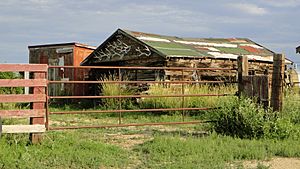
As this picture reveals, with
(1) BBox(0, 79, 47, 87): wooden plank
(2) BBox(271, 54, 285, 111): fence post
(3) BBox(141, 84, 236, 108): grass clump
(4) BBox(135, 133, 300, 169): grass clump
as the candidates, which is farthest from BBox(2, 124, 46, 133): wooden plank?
(3) BBox(141, 84, 236, 108): grass clump

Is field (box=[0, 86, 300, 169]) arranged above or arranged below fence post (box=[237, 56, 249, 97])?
below

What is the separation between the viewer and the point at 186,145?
27.5 ft

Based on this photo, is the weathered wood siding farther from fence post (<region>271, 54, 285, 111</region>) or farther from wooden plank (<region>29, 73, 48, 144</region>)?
wooden plank (<region>29, 73, 48, 144</region>)

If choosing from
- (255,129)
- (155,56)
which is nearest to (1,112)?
(255,129)

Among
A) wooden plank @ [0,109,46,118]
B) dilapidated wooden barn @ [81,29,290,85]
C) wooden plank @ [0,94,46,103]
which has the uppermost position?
dilapidated wooden barn @ [81,29,290,85]

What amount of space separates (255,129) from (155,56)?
9.81m

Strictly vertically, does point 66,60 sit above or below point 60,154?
above

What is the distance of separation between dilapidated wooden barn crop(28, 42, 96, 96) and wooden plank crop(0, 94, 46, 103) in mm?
14595

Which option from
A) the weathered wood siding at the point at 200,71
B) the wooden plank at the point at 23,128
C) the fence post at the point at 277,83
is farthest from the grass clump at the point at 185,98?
the wooden plank at the point at 23,128

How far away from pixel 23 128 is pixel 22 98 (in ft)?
1.79

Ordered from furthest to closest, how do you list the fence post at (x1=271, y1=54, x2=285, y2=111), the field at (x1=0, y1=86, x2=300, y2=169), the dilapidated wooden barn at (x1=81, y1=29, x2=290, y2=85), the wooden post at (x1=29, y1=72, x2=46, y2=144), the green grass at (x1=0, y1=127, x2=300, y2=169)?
1. the dilapidated wooden barn at (x1=81, y1=29, x2=290, y2=85)
2. the fence post at (x1=271, y1=54, x2=285, y2=111)
3. the wooden post at (x1=29, y1=72, x2=46, y2=144)
4. the field at (x1=0, y1=86, x2=300, y2=169)
5. the green grass at (x1=0, y1=127, x2=300, y2=169)

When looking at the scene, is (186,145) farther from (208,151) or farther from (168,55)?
(168,55)

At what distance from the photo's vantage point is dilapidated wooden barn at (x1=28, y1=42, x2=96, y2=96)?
905 inches

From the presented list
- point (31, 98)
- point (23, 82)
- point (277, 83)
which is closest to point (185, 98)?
point (277, 83)
